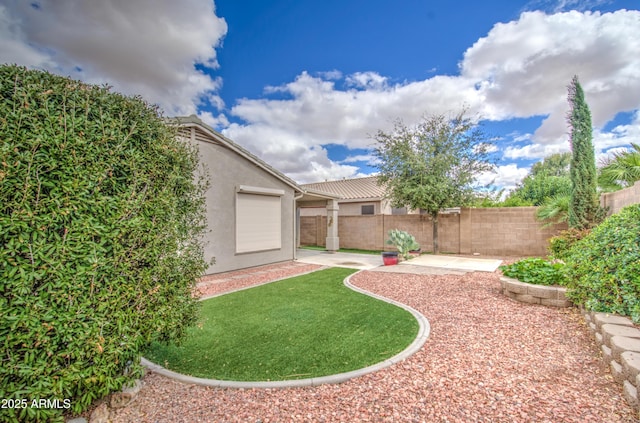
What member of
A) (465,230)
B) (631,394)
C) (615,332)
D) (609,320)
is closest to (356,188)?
(465,230)

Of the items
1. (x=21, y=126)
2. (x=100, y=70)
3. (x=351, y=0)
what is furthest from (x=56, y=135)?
(x=351, y=0)

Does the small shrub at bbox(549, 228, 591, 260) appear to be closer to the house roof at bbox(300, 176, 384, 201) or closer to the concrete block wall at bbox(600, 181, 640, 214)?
the concrete block wall at bbox(600, 181, 640, 214)

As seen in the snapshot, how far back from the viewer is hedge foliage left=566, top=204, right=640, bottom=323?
13.4ft

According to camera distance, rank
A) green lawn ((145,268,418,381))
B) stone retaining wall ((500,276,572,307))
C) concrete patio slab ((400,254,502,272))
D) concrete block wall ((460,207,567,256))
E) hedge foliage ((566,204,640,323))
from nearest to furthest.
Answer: green lawn ((145,268,418,381)) → hedge foliage ((566,204,640,323)) → stone retaining wall ((500,276,572,307)) → concrete patio slab ((400,254,502,272)) → concrete block wall ((460,207,567,256))

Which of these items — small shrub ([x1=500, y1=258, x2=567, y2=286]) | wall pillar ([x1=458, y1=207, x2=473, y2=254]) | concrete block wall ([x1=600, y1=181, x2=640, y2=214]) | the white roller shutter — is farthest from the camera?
wall pillar ([x1=458, y1=207, x2=473, y2=254])

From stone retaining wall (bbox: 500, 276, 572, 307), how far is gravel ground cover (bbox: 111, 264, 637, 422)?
1348 millimetres

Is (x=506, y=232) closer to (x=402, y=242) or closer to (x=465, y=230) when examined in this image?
(x=465, y=230)

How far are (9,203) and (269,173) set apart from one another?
32.5 ft

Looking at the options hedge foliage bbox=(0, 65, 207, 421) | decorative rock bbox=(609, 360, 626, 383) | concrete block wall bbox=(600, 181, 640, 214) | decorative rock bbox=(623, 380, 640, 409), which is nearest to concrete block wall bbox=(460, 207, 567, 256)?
concrete block wall bbox=(600, 181, 640, 214)

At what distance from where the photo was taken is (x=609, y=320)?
12.8 ft

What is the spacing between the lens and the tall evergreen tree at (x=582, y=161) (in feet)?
33.1

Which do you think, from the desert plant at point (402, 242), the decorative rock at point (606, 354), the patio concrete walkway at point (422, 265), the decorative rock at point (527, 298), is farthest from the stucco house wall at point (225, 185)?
the decorative rock at point (606, 354)

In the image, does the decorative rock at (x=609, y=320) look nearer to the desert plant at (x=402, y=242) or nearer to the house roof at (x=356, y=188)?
the desert plant at (x=402, y=242)

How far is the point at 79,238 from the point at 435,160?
13809 mm
